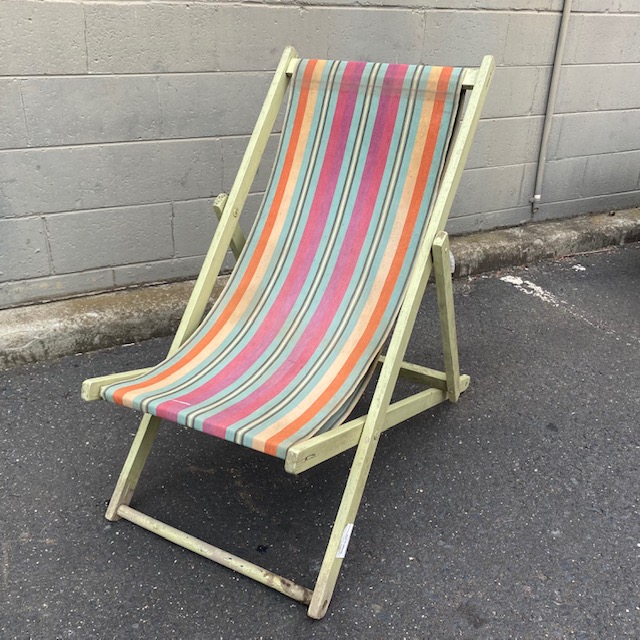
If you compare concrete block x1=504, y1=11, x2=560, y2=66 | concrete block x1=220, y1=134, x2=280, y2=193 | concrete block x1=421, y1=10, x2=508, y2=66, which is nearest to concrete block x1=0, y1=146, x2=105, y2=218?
concrete block x1=220, y1=134, x2=280, y2=193

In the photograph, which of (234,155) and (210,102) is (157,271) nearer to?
(234,155)

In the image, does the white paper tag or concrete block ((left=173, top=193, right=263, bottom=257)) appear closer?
the white paper tag

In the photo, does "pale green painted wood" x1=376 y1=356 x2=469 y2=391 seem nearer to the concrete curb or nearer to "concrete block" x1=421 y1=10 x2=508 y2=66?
the concrete curb

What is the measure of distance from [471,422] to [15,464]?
5.06ft

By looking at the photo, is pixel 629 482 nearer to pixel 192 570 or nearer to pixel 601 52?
pixel 192 570

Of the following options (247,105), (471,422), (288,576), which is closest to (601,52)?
(247,105)

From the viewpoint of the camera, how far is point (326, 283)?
7.17ft

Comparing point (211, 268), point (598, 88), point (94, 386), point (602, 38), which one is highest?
point (602, 38)

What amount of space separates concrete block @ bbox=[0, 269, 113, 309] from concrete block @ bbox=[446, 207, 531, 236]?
1.84 m

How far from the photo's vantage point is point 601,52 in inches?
151

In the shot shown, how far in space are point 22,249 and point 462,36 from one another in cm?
227

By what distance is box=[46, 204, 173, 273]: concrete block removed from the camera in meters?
2.86

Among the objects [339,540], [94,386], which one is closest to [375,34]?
[94,386]

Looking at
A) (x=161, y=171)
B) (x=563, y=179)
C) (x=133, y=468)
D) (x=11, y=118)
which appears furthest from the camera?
(x=563, y=179)
